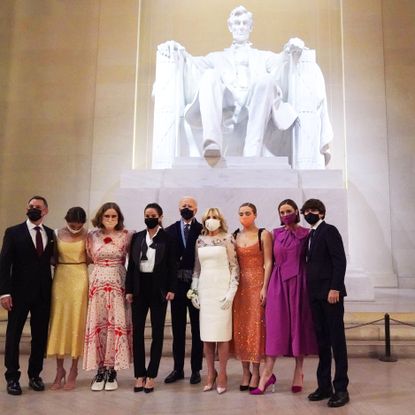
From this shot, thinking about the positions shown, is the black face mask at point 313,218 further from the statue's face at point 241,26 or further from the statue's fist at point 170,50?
the statue's face at point 241,26

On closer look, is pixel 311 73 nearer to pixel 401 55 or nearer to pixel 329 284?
pixel 401 55

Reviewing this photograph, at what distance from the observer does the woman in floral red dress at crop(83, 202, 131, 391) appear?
3238 mm

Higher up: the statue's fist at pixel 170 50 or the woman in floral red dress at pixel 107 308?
the statue's fist at pixel 170 50

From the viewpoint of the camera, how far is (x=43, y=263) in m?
3.37

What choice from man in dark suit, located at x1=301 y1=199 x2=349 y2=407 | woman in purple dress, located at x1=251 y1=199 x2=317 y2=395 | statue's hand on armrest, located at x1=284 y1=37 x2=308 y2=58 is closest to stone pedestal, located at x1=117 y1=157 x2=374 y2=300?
statue's hand on armrest, located at x1=284 y1=37 x2=308 y2=58

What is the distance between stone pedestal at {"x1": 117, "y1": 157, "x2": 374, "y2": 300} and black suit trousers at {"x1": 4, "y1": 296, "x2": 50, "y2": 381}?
2430 millimetres

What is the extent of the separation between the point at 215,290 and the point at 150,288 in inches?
18.7

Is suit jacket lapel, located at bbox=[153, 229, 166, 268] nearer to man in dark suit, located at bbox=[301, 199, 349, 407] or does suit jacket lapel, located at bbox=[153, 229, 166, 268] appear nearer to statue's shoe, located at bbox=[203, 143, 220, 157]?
man in dark suit, located at bbox=[301, 199, 349, 407]

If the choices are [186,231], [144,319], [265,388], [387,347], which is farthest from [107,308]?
[387,347]

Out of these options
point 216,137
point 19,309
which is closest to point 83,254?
point 19,309

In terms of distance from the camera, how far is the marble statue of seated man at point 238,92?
6.05 m

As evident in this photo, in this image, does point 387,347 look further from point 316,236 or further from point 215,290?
point 215,290

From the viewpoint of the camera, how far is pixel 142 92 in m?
A: 9.15

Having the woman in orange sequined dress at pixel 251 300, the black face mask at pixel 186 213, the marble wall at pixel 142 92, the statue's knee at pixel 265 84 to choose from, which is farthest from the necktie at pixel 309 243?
the marble wall at pixel 142 92
